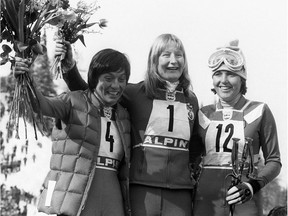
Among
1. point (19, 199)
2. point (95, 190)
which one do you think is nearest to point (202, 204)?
point (95, 190)

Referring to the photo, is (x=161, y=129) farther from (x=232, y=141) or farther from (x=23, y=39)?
(x=23, y=39)

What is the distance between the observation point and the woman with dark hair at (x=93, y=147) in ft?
16.6

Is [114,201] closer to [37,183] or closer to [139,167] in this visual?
[139,167]

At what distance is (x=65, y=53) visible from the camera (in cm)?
521

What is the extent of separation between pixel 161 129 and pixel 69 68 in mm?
→ 911

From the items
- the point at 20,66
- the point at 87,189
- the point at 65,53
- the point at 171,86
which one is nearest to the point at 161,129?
the point at 171,86

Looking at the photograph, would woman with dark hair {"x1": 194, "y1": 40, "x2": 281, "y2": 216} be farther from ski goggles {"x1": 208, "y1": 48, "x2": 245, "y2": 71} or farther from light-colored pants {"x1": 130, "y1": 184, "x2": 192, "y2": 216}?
light-colored pants {"x1": 130, "y1": 184, "x2": 192, "y2": 216}

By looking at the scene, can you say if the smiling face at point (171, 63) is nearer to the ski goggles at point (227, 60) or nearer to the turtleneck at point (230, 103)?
the ski goggles at point (227, 60)

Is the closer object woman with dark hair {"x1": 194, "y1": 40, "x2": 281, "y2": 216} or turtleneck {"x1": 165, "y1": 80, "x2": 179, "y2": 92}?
woman with dark hair {"x1": 194, "y1": 40, "x2": 281, "y2": 216}

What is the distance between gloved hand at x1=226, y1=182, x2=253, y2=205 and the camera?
5.23 metres

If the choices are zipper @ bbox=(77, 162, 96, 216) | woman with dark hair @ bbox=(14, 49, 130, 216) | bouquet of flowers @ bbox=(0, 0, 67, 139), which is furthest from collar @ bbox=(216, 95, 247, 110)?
bouquet of flowers @ bbox=(0, 0, 67, 139)

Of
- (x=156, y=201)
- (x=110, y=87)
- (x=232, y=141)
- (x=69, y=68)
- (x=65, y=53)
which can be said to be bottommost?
(x=156, y=201)

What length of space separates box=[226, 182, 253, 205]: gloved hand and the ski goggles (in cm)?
105

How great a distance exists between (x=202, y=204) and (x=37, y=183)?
2104 centimetres
